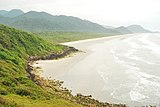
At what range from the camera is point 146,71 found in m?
51.9

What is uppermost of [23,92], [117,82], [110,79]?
[110,79]

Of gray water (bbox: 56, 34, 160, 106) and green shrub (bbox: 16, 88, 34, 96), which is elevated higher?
gray water (bbox: 56, 34, 160, 106)

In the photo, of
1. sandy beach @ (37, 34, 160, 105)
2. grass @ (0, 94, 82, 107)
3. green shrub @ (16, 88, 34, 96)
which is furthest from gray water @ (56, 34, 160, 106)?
green shrub @ (16, 88, 34, 96)

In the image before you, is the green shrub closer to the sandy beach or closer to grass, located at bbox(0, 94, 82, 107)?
grass, located at bbox(0, 94, 82, 107)

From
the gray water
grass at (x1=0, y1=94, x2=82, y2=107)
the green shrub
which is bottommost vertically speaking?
grass at (x1=0, y1=94, x2=82, y2=107)

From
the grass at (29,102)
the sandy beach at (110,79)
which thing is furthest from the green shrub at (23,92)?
the sandy beach at (110,79)

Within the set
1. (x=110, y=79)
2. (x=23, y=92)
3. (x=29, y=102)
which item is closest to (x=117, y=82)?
(x=110, y=79)

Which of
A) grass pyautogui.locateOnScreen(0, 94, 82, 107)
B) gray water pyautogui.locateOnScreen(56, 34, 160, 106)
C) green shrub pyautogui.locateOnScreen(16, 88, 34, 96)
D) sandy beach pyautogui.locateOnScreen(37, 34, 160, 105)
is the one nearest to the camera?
grass pyautogui.locateOnScreen(0, 94, 82, 107)

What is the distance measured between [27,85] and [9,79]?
212 centimetres

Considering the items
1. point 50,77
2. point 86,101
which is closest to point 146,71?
point 50,77

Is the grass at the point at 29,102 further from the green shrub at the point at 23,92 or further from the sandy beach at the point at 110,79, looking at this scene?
the sandy beach at the point at 110,79

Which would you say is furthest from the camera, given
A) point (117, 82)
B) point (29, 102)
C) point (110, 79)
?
point (110, 79)

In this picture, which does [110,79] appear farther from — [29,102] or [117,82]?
[29,102]

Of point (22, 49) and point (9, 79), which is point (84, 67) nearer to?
point (22, 49)
